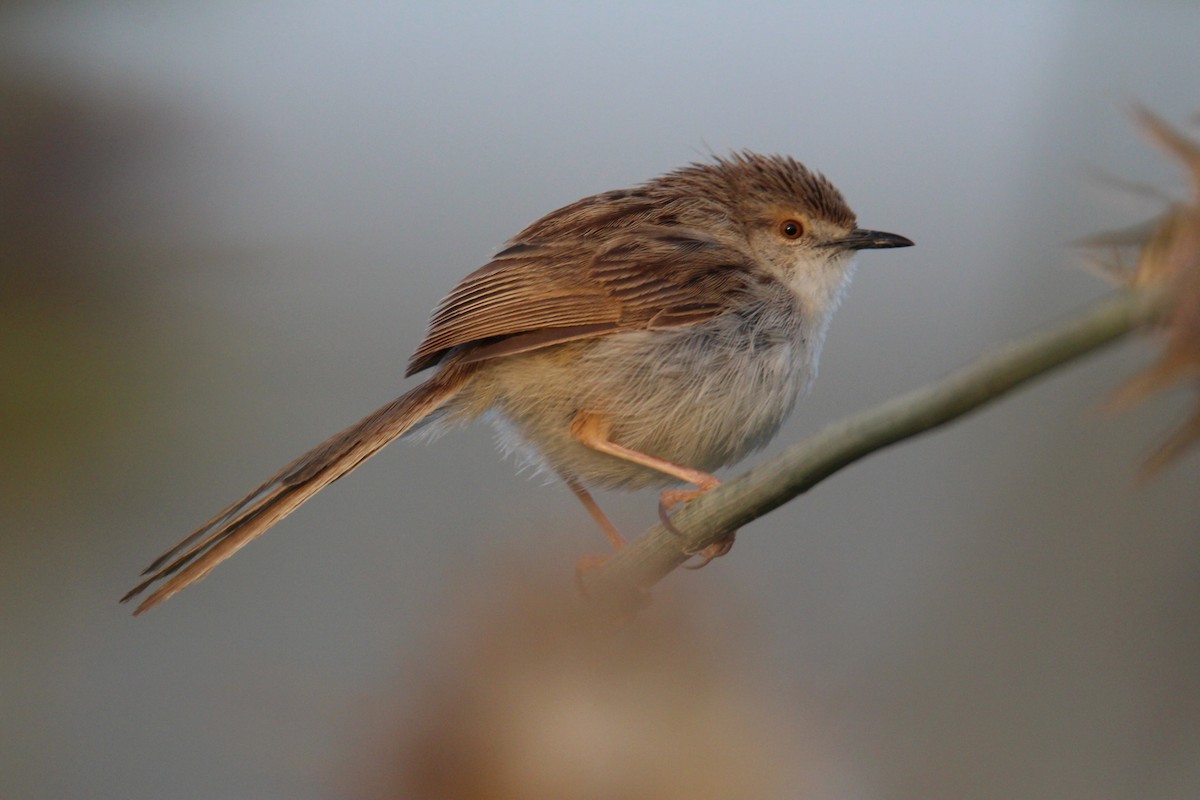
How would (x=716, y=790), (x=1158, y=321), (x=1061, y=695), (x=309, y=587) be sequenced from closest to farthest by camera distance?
(x=1158, y=321), (x=716, y=790), (x=309, y=587), (x=1061, y=695)

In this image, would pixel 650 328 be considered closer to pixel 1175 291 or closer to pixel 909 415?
pixel 909 415

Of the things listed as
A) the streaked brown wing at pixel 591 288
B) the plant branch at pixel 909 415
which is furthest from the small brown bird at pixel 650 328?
the plant branch at pixel 909 415

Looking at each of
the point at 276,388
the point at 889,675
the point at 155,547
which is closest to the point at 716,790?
the point at 889,675

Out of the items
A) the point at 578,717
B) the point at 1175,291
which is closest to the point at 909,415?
the point at 1175,291

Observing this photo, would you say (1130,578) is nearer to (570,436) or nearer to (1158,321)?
(570,436)

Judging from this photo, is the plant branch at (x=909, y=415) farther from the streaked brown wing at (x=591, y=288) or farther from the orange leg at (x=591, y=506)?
the orange leg at (x=591, y=506)

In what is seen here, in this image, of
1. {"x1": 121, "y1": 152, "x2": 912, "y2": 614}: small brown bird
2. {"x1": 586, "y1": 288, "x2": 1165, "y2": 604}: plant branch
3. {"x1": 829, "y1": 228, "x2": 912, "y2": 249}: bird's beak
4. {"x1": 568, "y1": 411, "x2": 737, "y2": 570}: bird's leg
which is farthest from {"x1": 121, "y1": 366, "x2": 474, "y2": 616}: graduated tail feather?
{"x1": 829, "y1": 228, "x2": 912, "y2": 249}: bird's beak
